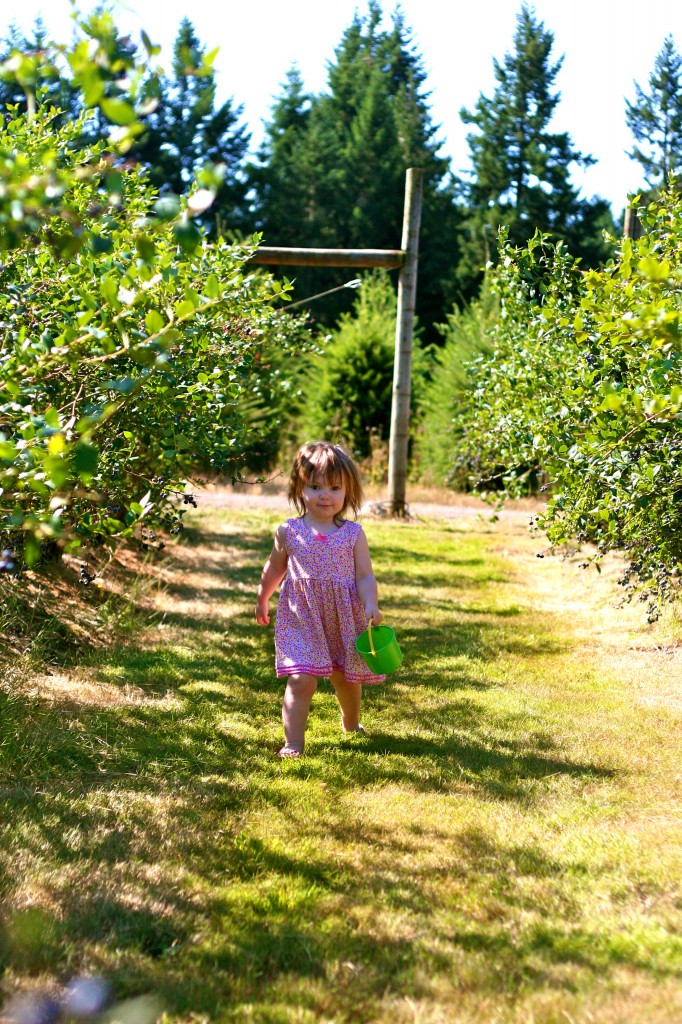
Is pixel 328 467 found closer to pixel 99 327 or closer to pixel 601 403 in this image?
pixel 601 403

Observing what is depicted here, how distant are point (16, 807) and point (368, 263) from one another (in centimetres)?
903

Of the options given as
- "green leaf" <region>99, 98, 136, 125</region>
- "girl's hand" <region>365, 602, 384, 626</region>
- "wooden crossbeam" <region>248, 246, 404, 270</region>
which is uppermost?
"wooden crossbeam" <region>248, 246, 404, 270</region>

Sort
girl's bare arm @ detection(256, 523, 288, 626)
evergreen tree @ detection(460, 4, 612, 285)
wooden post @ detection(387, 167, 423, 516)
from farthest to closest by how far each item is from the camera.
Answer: evergreen tree @ detection(460, 4, 612, 285), wooden post @ detection(387, 167, 423, 516), girl's bare arm @ detection(256, 523, 288, 626)

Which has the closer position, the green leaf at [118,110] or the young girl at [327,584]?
the green leaf at [118,110]

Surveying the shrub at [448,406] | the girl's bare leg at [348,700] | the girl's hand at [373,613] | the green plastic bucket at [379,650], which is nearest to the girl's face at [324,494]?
the girl's hand at [373,613]

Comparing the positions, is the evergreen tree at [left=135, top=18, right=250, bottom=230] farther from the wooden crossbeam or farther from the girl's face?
the girl's face

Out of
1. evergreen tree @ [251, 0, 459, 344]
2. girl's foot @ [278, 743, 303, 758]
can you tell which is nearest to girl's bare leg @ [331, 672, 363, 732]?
girl's foot @ [278, 743, 303, 758]

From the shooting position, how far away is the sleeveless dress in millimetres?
4352

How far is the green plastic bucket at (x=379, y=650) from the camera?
163 inches

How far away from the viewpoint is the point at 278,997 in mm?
2330

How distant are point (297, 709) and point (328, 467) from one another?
0.98m

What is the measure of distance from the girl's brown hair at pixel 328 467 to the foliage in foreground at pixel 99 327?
1.67ft

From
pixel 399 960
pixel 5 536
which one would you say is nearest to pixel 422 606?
pixel 5 536

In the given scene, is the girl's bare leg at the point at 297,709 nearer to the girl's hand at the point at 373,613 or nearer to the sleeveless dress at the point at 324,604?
the sleeveless dress at the point at 324,604
